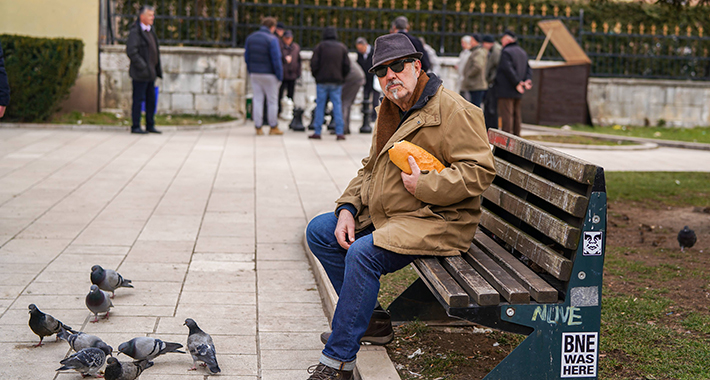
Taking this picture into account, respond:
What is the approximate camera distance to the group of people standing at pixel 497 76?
41.9ft

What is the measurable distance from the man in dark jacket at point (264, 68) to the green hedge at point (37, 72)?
3.46m

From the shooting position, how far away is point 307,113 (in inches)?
707

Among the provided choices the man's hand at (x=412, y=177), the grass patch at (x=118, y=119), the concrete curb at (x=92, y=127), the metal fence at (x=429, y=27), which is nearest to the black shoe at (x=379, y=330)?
the man's hand at (x=412, y=177)

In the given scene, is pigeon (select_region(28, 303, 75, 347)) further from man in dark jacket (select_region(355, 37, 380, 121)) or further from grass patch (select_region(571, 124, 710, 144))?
grass patch (select_region(571, 124, 710, 144))

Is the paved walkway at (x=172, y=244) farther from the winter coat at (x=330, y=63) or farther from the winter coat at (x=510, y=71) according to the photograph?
the winter coat at (x=510, y=71)

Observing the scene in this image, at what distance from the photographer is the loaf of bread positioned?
340 cm

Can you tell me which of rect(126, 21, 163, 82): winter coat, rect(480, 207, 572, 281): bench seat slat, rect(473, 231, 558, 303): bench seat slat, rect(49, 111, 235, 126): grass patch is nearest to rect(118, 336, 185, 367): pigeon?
rect(473, 231, 558, 303): bench seat slat

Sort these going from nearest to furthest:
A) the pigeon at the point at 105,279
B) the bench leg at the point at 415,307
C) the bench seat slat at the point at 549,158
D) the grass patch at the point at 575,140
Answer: the bench seat slat at the point at 549,158 → the bench leg at the point at 415,307 → the pigeon at the point at 105,279 → the grass patch at the point at 575,140

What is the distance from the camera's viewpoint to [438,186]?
3.30 meters

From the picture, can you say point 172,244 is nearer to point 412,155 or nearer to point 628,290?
point 412,155

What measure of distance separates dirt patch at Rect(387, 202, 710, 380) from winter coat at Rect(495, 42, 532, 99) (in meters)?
5.28

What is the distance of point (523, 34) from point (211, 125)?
27.9 ft

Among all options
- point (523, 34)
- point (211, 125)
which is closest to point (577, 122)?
point (523, 34)

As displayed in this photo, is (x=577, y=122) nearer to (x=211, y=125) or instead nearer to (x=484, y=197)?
(x=211, y=125)
